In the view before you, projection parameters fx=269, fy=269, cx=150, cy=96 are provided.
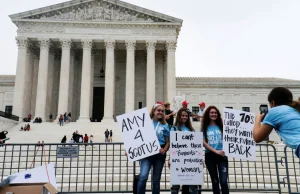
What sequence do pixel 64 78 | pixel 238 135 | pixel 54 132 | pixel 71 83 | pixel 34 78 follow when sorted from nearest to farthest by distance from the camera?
pixel 238 135 < pixel 54 132 < pixel 64 78 < pixel 34 78 < pixel 71 83

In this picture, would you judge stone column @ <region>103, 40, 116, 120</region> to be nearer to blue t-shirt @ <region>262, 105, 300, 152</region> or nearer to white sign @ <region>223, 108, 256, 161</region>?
white sign @ <region>223, 108, 256, 161</region>

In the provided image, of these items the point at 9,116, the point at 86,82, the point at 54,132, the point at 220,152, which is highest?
the point at 86,82

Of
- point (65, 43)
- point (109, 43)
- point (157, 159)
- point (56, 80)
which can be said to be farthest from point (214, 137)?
point (56, 80)

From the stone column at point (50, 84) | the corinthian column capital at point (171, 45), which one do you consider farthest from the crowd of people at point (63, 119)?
the corinthian column capital at point (171, 45)

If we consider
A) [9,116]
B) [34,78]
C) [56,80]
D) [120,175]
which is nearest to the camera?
[120,175]

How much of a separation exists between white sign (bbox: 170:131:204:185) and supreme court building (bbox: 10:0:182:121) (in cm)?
2717

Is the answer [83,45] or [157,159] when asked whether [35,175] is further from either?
[83,45]

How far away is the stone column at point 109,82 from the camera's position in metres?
32.8

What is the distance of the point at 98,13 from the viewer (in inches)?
1369

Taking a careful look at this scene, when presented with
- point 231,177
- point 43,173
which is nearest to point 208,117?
point 43,173

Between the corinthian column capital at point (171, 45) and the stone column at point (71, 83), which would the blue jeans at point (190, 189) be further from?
the stone column at point (71, 83)

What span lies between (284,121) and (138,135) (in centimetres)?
321

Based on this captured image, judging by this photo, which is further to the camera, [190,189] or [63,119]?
[63,119]

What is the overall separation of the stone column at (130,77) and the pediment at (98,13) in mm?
3480
